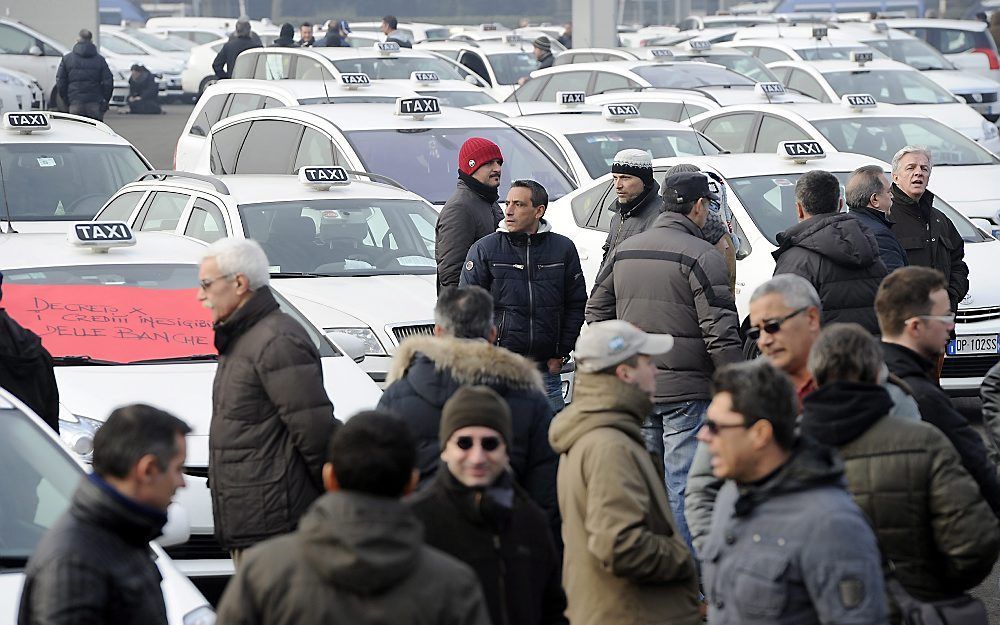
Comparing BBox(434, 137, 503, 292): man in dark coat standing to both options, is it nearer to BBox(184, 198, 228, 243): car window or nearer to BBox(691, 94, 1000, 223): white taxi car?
BBox(184, 198, 228, 243): car window

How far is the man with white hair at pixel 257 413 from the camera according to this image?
219 inches

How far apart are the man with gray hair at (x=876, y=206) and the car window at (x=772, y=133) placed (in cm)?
737

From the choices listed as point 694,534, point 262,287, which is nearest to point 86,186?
point 262,287

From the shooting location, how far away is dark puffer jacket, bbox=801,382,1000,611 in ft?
14.8

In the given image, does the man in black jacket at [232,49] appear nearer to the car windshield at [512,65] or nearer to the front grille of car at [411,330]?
the car windshield at [512,65]

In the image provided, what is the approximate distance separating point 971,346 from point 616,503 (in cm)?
625

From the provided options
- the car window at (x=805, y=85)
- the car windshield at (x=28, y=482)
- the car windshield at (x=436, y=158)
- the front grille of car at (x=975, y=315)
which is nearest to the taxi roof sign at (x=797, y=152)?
the front grille of car at (x=975, y=315)

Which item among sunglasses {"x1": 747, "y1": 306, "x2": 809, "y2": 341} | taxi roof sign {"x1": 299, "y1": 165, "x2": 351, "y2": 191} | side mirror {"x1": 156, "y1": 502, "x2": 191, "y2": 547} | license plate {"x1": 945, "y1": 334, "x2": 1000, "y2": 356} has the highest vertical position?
sunglasses {"x1": 747, "y1": 306, "x2": 809, "y2": 341}

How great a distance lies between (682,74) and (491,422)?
17.7 meters

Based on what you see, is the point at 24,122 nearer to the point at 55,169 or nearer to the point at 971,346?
Answer: the point at 55,169

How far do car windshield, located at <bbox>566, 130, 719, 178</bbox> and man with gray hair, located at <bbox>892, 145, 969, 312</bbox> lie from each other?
16.6ft

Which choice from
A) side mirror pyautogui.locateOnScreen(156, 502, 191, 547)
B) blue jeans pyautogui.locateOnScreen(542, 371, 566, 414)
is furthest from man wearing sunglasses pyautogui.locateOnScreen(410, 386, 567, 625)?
blue jeans pyautogui.locateOnScreen(542, 371, 566, 414)

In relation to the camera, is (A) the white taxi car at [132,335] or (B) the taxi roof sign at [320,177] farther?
(B) the taxi roof sign at [320,177]

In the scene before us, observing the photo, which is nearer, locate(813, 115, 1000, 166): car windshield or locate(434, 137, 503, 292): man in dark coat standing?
locate(434, 137, 503, 292): man in dark coat standing
